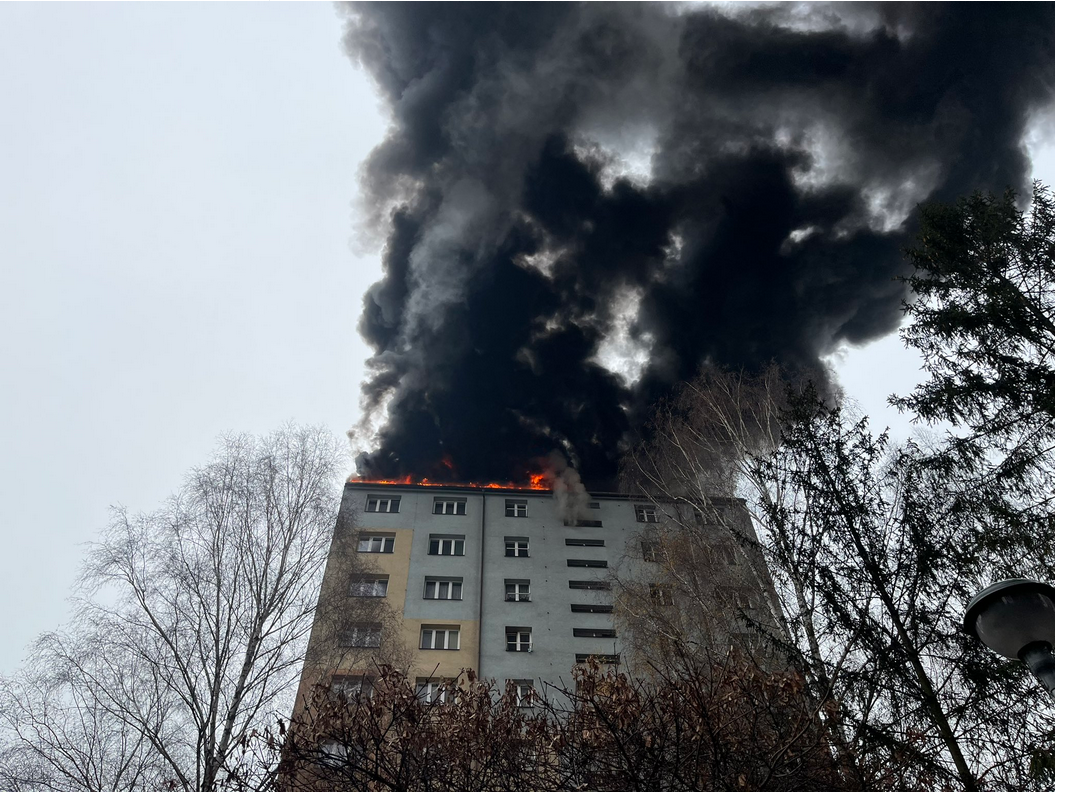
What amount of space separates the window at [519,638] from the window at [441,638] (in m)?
2.20

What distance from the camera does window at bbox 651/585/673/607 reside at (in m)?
20.1

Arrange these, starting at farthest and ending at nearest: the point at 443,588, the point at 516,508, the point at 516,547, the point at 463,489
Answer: the point at 463,489
the point at 516,508
the point at 516,547
the point at 443,588

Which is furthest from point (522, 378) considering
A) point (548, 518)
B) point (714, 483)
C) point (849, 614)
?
point (849, 614)

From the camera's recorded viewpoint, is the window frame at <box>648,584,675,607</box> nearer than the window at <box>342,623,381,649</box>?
No

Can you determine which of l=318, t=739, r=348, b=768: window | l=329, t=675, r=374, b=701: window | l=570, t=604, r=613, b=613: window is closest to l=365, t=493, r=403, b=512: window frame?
l=570, t=604, r=613, b=613: window

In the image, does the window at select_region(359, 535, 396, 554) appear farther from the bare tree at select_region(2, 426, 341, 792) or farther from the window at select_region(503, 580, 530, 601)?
the bare tree at select_region(2, 426, 341, 792)

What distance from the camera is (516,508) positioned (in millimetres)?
33719

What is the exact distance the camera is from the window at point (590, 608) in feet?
93.7

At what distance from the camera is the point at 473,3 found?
65500 mm

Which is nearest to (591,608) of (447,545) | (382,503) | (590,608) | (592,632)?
(590,608)

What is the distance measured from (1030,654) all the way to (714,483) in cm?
1454

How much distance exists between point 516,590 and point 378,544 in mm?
6896

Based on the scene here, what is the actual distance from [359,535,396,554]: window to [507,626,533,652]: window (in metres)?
6.83

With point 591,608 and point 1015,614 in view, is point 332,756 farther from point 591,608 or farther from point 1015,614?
point 591,608
